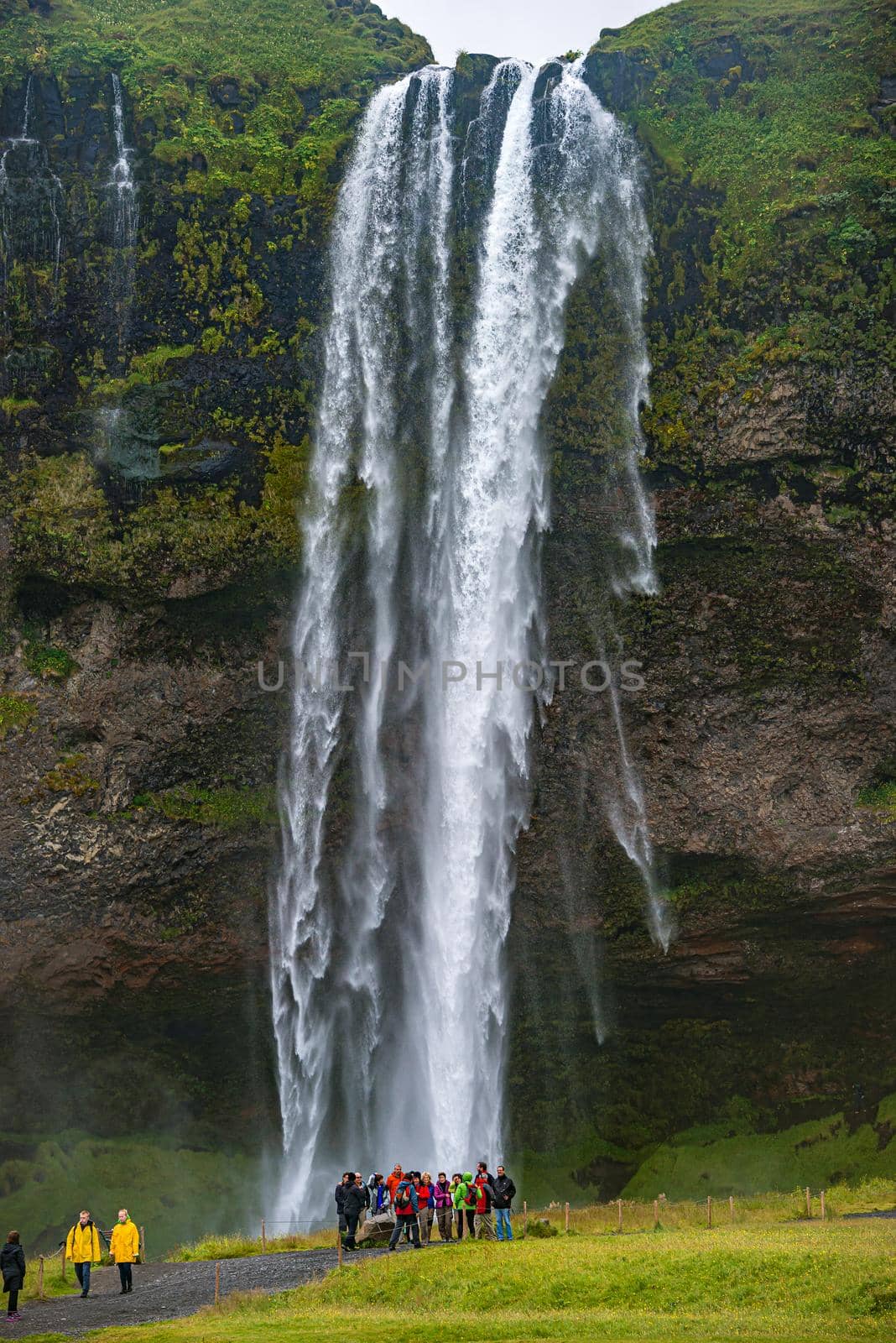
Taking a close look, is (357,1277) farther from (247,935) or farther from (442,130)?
(442,130)

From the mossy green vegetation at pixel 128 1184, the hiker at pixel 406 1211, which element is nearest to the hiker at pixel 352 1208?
the hiker at pixel 406 1211

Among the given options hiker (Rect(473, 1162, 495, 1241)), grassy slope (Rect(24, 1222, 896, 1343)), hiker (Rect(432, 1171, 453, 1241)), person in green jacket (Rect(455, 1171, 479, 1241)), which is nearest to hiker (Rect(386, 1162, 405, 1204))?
hiker (Rect(432, 1171, 453, 1241))

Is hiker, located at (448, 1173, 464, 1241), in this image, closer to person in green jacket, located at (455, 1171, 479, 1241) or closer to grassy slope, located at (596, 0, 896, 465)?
person in green jacket, located at (455, 1171, 479, 1241)

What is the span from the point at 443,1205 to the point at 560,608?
1506 centimetres

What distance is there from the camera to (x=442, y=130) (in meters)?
32.8

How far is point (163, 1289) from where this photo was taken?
18.8 metres

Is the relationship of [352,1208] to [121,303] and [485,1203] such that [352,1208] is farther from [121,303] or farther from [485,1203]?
[121,303]

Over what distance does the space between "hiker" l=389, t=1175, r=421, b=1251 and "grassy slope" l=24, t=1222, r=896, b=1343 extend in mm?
1035

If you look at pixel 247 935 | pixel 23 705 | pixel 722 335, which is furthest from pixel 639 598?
pixel 23 705

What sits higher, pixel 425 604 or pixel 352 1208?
pixel 425 604

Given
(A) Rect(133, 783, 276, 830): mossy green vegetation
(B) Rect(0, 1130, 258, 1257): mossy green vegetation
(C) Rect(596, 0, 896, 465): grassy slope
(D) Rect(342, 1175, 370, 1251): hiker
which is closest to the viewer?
(D) Rect(342, 1175, 370, 1251): hiker

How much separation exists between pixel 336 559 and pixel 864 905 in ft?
48.6

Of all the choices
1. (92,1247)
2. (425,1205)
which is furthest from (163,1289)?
(425,1205)

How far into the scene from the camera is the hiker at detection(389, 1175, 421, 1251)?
1919 centimetres
